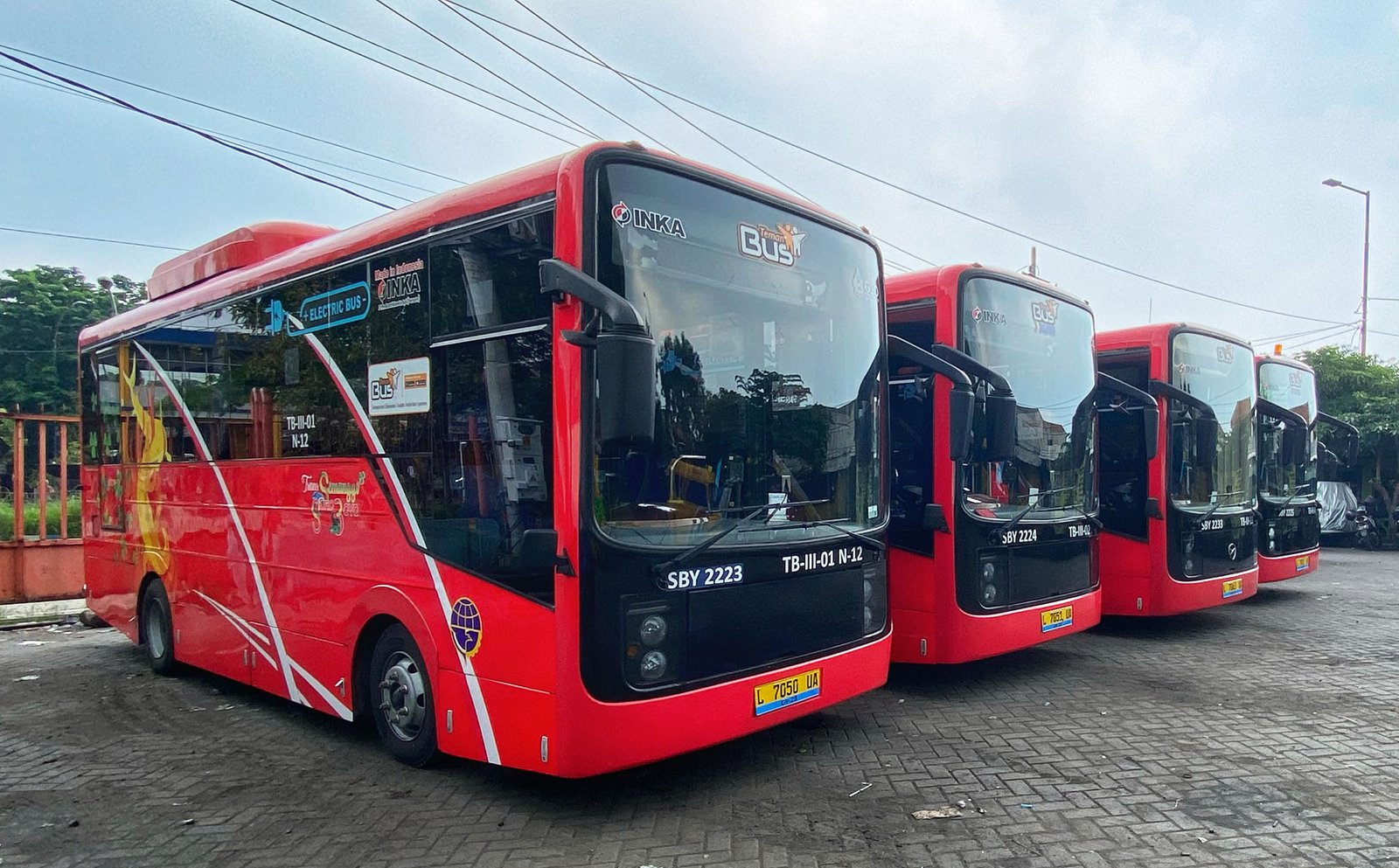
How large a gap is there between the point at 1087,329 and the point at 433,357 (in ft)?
19.4

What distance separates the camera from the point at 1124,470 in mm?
9789

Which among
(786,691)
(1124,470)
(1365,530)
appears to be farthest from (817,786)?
(1365,530)

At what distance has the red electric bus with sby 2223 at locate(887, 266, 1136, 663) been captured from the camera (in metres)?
7.00

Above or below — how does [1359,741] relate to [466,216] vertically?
below

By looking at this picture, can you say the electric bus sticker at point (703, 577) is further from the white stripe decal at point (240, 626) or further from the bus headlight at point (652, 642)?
the white stripe decal at point (240, 626)

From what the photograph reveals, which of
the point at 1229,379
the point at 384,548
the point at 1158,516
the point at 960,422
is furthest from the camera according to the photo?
the point at 1229,379

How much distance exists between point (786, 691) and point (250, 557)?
4.21 meters

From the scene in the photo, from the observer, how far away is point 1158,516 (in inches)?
372

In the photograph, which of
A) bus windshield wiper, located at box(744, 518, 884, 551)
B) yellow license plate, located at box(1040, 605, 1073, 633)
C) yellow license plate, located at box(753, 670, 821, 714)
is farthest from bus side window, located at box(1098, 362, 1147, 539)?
yellow license plate, located at box(753, 670, 821, 714)

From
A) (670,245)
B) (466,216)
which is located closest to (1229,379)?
(670,245)

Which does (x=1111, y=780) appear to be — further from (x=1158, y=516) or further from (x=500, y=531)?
(x=1158, y=516)

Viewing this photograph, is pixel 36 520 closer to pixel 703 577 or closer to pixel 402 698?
pixel 402 698

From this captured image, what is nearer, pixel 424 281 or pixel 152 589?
pixel 424 281

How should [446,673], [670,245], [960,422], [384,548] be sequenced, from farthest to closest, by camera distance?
1. [960,422]
2. [384,548]
3. [446,673]
4. [670,245]
